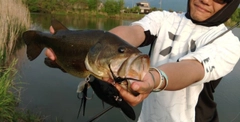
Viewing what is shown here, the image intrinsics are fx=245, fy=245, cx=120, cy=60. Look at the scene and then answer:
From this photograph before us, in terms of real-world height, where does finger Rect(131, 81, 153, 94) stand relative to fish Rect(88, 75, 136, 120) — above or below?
above

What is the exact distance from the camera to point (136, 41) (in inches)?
81.9

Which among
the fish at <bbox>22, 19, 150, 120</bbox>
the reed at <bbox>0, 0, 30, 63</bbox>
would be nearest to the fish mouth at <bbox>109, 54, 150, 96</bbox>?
the fish at <bbox>22, 19, 150, 120</bbox>

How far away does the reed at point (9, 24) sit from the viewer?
21.5ft

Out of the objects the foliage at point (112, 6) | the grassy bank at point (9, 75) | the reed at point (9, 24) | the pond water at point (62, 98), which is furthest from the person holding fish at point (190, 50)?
the foliage at point (112, 6)

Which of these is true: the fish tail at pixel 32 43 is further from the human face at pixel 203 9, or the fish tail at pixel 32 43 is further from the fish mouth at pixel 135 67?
the human face at pixel 203 9

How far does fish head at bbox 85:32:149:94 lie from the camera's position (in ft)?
3.57

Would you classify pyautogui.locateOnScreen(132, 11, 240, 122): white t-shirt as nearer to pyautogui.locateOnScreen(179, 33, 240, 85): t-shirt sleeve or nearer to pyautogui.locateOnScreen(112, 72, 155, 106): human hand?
pyautogui.locateOnScreen(179, 33, 240, 85): t-shirt sleeve

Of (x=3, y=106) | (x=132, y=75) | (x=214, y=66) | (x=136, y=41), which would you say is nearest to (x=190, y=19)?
(x=136, y=41)

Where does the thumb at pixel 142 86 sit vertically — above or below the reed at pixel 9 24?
above

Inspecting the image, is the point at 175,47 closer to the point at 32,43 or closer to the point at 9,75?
the point at 32,43

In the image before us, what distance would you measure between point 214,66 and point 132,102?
658 millimetres

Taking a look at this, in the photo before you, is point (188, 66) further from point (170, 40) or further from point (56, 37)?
point (56, 37)

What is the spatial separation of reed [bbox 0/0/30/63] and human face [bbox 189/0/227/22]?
5.14 meters

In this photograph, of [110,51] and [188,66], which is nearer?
[110,51]
